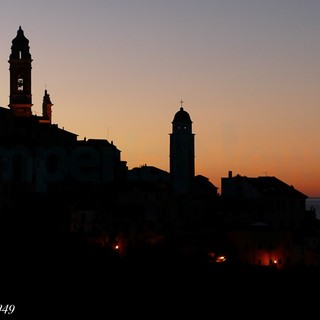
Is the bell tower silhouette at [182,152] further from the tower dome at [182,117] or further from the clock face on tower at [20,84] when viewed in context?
the clock face on tower at [20,84]

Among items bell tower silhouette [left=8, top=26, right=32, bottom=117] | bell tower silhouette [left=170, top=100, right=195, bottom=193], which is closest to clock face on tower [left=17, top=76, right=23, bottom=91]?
bell tower silhouette [left=8, top=26, right=32, bottom=117]

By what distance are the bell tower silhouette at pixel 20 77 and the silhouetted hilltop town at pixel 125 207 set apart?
0.32 ft

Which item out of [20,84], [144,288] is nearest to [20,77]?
[20,84]

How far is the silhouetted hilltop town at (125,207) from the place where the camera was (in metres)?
75.2

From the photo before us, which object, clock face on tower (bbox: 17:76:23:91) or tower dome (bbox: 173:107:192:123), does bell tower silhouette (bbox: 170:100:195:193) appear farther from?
clock face on tower (bbox: 17:76:23:91)

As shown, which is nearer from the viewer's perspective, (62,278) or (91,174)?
(62,278)

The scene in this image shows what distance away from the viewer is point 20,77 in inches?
3878

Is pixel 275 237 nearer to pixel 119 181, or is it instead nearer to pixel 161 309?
pixel 119 181

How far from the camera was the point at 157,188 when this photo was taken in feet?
289

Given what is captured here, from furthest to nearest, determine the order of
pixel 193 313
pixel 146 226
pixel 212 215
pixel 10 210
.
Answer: pixel 212 215 < pixel 146 226 < pixel 10 210 < pixel 193 313

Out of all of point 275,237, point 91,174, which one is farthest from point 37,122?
point 275,237

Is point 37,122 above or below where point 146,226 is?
above

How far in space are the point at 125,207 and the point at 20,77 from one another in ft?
67.0

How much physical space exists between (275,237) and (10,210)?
21.8 meters
